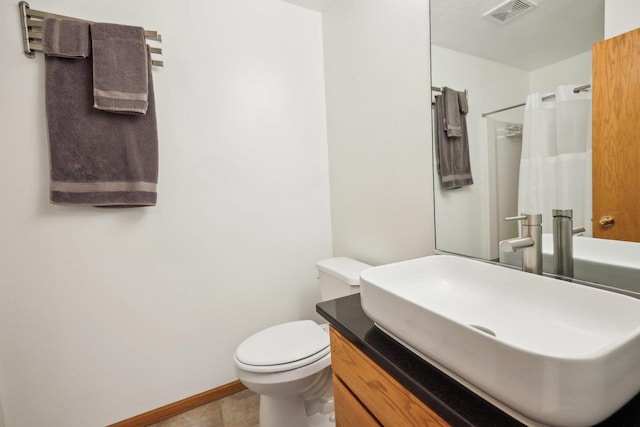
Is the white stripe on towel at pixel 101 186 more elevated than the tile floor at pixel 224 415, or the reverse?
the white stripe on towel at pixel 101 186

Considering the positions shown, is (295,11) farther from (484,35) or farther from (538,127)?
(538,127)

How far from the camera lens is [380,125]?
140 centimetres

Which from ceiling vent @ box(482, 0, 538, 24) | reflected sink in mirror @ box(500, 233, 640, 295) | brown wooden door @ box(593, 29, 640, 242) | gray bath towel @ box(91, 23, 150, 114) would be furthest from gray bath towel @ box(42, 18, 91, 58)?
reflected sink in mirror @ box(500, 233, 640, 295)

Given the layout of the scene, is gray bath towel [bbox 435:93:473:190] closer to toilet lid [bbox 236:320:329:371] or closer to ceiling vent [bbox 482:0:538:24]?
ceiling vent [bbox 482:0:538:24]

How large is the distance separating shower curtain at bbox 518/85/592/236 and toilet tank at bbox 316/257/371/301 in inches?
29.2

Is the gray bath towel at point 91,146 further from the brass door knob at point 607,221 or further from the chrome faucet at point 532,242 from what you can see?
the brass door knob at point 607,221

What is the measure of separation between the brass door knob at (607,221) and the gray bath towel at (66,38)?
196cm

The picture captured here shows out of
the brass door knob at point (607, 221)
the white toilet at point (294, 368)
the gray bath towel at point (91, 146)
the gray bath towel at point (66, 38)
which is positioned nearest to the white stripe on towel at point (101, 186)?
the gray bath towel at point (91, 146)

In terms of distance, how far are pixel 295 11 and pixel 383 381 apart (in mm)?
1993

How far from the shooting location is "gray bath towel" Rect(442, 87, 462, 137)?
3.64 ft

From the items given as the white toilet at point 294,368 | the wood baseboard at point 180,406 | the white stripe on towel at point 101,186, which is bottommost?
the wood baseboard at point 180,406

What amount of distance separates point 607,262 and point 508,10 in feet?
2.71

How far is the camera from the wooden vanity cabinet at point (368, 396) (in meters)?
0.57

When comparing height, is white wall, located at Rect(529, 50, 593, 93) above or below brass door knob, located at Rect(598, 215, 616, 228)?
above
